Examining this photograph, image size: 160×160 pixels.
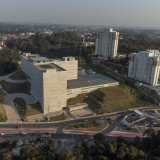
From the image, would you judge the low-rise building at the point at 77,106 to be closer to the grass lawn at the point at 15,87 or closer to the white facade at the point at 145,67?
the grass lawn at the point at 15,87

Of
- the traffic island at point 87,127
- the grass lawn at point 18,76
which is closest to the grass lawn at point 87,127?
the traffic island at point 87,127

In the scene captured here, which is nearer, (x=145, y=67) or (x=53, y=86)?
(x=53, y=86)

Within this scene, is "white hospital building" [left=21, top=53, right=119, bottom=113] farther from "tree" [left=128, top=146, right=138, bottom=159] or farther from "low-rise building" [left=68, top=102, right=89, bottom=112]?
"tree" [left=128, top=146, right=138, bottom=159]

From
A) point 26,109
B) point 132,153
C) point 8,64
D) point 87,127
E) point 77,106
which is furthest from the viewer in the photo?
point 8,64

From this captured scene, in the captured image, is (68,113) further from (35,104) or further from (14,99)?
(14,99)

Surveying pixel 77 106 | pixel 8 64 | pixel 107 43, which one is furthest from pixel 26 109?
pixel 107 43

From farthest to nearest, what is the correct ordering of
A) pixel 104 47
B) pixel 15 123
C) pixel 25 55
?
pixel 104 47 → pixel 25 55 → pixel 15 123

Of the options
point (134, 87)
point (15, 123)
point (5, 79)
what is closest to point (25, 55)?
point (5, 79)

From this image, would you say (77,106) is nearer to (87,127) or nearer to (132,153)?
(87,127)
